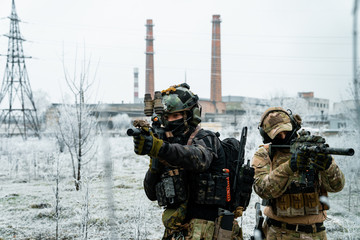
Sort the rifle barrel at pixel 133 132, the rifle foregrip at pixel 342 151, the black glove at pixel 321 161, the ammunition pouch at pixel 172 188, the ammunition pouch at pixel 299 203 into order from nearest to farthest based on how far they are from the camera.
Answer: the rifle barrel at pixel 133 132 → the rifle foregrip at pixel 342 151 → the black glove at pixel 321 161 → the ammunition pouch at pixel 172 188 → the ammunition pouch at pixel 299 203

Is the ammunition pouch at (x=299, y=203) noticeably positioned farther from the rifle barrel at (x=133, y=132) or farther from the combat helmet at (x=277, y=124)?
the rifle barrel at (x=133, y=132)

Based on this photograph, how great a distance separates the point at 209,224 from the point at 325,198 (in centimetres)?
118

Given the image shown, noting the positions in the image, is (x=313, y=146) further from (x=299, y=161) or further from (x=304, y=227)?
(x=304, y=227)

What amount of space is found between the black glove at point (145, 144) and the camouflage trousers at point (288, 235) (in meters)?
1.66

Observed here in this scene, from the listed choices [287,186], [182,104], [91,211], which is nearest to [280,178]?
[287,186]

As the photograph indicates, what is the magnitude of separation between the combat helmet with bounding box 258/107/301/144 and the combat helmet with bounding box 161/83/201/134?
684mm

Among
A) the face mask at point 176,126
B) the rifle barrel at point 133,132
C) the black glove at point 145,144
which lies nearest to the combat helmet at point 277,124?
the face mask at point 176,126

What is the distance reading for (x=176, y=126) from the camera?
3033 millimetres

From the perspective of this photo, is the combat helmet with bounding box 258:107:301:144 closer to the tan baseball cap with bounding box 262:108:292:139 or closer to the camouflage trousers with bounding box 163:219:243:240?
the tan baseball cap with bounding box 262:108:292:139

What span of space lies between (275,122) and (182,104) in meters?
0.92

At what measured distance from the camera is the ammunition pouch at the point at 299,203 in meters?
3.08

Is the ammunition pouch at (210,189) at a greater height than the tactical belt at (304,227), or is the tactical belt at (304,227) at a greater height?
the ammunition pouch at (210,189)

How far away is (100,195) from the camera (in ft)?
31.5

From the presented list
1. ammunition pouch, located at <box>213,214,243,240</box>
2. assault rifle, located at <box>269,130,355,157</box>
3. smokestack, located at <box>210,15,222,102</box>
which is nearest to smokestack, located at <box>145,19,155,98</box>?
smokestack, located at <box>210,15,222,102</box>
